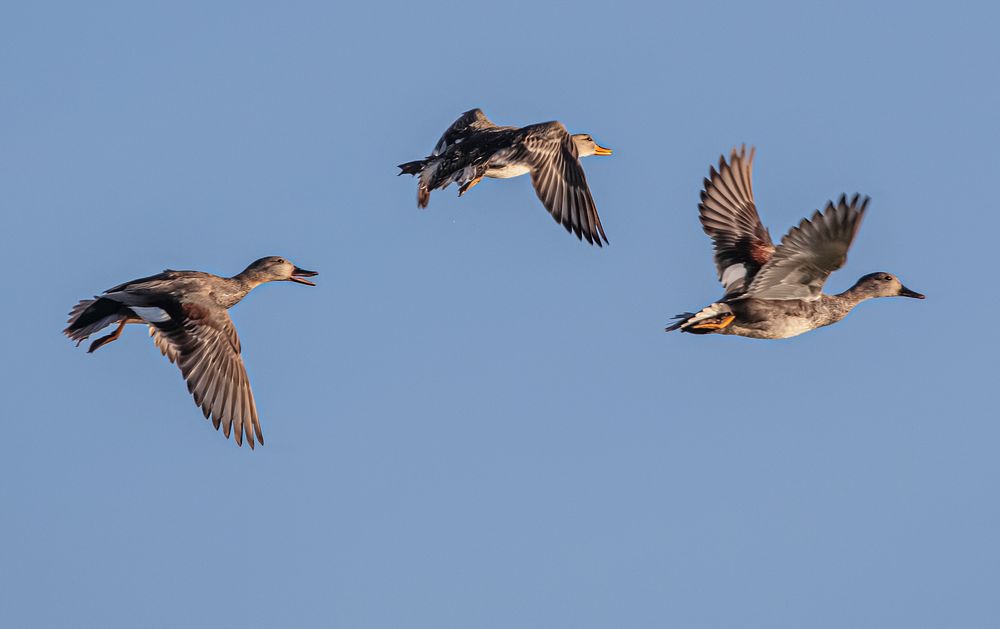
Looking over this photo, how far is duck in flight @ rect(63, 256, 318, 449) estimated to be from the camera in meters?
16.3

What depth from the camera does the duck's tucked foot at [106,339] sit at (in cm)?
1673

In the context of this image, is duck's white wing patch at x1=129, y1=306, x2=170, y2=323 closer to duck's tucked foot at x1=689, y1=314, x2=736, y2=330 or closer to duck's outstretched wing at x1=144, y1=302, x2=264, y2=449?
duck's outstretched wing at x1=144, y1=302, x2=264, y2=449

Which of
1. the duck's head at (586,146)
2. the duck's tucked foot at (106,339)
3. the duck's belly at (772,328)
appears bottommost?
the duck's belly at (772,328)

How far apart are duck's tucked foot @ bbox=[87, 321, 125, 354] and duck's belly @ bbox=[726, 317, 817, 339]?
22.6ft

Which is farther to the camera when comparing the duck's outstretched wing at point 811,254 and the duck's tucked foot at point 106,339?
the duck's tucked foot at point 106,339

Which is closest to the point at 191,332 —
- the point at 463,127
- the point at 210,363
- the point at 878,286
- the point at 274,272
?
the point at 210,363

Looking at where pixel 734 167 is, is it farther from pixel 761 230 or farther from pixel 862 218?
pixel 862 218

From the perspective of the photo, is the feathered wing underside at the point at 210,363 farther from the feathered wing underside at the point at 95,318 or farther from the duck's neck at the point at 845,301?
the duck's neck at the point at 845,301

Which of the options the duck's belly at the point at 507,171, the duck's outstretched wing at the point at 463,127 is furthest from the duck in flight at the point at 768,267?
the duck's outstretched wing at the point at 463,127

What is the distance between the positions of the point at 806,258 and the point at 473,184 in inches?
192

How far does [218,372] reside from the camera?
53.9ft

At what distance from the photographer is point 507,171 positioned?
1820cm

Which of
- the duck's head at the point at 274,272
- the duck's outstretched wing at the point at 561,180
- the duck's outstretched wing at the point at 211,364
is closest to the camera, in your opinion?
the duck's outstretched wing at the point at 211,364

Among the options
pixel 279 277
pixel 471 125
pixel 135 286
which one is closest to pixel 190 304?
pixel 135 286
